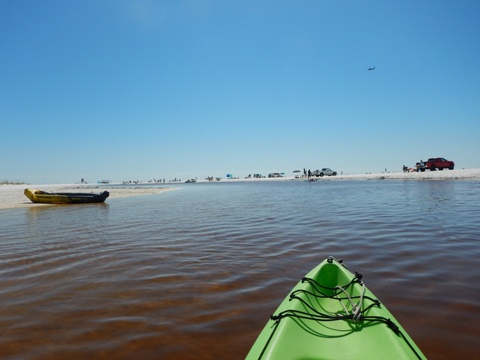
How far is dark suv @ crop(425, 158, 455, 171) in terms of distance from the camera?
151 ft

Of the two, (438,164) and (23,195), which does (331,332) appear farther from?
(438,164)

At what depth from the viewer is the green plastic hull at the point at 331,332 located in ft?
8.00

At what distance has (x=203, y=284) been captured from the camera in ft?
16.3

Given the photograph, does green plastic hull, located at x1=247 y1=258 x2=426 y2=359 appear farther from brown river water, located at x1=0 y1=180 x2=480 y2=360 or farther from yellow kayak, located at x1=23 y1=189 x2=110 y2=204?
yellow kayak, located at x1=23 y1=189 x2=110 y2=204

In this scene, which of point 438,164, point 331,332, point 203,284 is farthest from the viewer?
point 438,164

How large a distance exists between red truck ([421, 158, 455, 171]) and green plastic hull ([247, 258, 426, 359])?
5348 centimetres

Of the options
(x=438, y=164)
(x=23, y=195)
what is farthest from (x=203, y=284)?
(x=438, y=164)

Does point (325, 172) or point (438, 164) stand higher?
point (325, 172)

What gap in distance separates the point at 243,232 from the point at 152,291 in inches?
196

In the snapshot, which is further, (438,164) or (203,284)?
(438,164)

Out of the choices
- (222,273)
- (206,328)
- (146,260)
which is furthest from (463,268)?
(146,260)

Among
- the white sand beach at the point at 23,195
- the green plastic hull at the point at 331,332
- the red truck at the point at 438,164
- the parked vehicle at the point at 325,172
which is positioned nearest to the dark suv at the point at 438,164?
the red truck at the point at 438,164

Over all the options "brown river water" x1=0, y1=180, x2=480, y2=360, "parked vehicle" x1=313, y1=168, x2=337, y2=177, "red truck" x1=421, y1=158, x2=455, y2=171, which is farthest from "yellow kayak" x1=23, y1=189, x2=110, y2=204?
"parked vehicle" x1=313, y1=168, x2=337, y2=177

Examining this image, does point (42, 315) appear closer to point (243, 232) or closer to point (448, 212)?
point (243, 232)
